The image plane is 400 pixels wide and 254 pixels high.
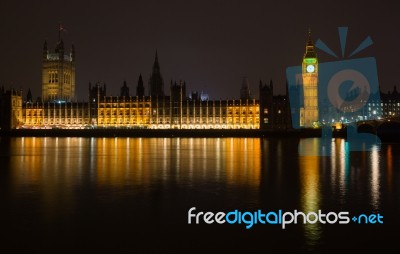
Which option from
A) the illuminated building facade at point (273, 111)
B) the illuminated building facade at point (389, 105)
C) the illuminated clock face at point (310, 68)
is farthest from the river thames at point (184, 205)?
the illuminated building facade at point (389, 105)

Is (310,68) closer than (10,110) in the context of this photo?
Yes

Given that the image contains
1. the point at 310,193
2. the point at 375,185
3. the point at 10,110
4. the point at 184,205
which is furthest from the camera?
the point at 10,110

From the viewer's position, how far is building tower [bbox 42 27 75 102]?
113938 mm

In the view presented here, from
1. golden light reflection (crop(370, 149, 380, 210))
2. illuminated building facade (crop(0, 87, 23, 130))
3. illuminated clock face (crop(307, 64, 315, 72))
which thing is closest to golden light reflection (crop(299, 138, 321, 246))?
golden light reflection (crop(370, 149, 380, 210))

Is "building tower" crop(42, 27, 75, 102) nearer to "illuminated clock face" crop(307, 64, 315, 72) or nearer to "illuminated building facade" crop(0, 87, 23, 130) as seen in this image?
"illuminated building facade" crop(0, 87, 23, 130)

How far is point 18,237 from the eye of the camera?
33.4 ft

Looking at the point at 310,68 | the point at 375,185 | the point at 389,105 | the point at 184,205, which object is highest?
the point at 310,68

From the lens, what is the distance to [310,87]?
91.1m

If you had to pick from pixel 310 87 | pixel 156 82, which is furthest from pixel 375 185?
pixel 156 82

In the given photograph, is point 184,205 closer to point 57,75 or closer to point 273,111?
point 273,111

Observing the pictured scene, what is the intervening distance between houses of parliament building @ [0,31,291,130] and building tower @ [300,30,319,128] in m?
4.05

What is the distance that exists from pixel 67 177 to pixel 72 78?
341 feet

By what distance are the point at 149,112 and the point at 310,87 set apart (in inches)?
1147

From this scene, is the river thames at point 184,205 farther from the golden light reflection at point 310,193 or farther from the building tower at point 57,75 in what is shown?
the building tower at point 57,75
